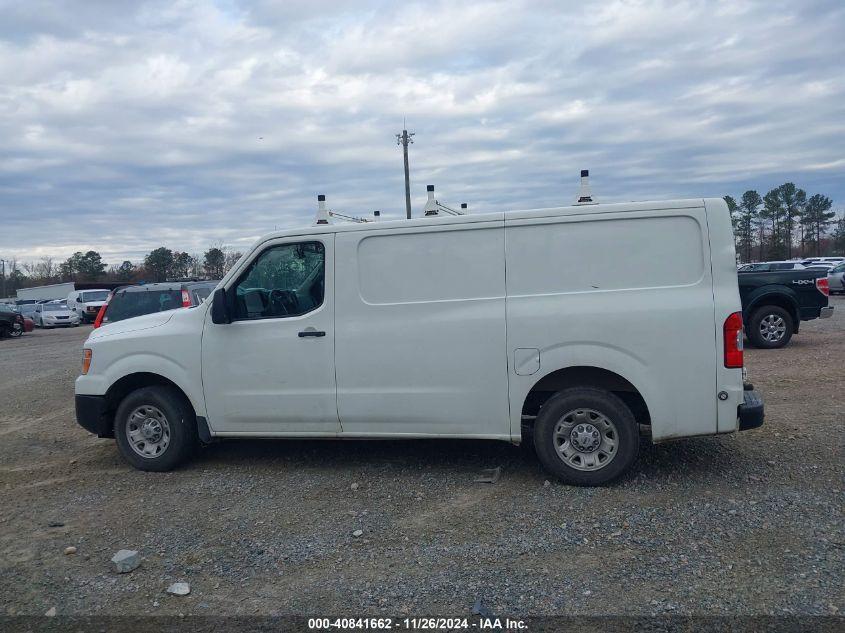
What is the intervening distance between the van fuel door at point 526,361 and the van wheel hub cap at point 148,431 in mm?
3130

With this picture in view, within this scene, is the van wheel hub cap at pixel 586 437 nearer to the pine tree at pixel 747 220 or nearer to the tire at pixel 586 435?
the tire at pixel 586 435

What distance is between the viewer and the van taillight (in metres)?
5.02

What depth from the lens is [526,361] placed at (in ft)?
17.6

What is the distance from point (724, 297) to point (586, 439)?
1.44 m

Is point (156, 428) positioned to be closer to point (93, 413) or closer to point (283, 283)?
point (93, 413)

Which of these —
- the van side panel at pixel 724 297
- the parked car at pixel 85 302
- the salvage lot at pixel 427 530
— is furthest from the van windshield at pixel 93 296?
the van side panel at pixel 724 297

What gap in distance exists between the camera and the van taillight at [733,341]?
5.02 metres

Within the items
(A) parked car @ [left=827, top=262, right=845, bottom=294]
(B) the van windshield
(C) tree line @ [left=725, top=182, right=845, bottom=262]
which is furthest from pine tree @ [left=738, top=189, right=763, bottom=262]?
(B) the van windshield

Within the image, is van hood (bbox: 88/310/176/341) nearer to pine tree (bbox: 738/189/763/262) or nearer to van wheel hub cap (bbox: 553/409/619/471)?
van wheel hub cap (bbox: 553/409/619/471)

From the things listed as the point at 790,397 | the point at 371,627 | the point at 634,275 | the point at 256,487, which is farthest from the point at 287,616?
the point at 790,397

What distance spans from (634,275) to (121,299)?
9.50 m

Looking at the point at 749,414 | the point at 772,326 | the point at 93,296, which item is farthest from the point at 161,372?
the point at 93,296

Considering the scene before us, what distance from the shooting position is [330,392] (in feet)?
18.8

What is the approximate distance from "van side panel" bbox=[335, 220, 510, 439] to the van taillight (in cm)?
160
